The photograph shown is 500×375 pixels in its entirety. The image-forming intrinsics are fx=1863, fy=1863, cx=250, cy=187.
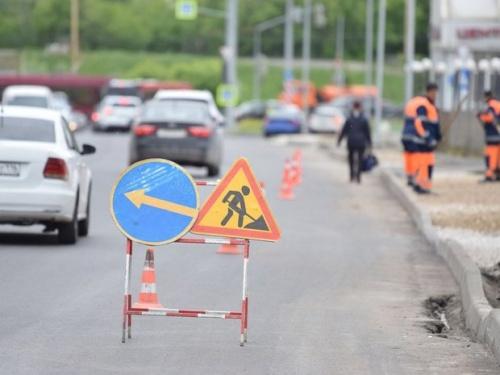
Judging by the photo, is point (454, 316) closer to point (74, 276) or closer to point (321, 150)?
point (74, 276)

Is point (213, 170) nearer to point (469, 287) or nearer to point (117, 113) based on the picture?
point (469, 287)

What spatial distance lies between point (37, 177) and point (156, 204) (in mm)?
7739

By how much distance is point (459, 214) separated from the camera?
79.8 feet

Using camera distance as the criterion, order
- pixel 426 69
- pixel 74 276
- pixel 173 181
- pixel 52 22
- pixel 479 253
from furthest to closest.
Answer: pixel 52 22 < pixel 426 69 < pixel 479 253 < pixel 74 276 < pixel 173 181

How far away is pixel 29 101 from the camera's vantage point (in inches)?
1967

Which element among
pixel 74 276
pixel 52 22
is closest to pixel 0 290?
pixel 74 276

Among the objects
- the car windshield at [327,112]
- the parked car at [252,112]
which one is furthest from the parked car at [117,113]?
the parked car at [252,112]

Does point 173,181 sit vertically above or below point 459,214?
above

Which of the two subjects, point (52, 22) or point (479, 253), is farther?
point (52, 22)

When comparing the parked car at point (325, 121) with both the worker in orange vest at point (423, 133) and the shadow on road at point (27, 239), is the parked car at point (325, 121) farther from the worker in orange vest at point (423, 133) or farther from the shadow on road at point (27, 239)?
the shadow on road at point (27, 239)

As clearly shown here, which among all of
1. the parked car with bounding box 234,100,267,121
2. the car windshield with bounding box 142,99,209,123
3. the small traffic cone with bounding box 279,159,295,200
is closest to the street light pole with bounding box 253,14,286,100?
the parked car with bounding box 234,100,267,121

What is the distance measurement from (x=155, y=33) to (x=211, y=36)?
14.4 ft

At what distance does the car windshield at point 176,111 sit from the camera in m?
34.4

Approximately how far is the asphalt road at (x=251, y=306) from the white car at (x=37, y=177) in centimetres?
32
